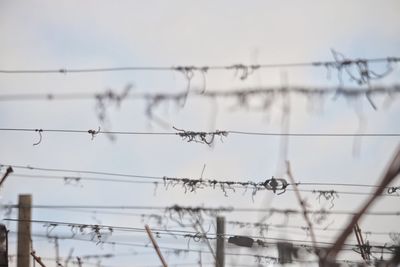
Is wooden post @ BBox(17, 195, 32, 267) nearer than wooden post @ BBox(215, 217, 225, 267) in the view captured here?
Yes

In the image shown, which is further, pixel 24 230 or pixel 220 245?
pixel 220 245

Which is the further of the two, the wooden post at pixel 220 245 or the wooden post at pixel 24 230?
the wooden post at pixel 220 245

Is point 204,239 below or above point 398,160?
above

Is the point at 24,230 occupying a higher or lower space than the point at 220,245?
higher

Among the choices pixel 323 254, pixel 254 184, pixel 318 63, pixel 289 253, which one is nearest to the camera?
pixel 323 254

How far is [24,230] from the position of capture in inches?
472

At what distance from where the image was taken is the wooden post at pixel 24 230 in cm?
1172

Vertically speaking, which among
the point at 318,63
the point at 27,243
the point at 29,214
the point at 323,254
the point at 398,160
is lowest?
the point at 323,254

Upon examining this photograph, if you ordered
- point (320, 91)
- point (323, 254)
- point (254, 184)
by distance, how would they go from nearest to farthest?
point (323, 254), point (320, 91), point (254, 184)

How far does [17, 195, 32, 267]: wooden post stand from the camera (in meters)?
11.7

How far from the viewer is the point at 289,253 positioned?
3.45 meters

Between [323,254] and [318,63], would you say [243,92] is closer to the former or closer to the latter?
[318,63]

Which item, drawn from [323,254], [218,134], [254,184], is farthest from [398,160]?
[254,184]

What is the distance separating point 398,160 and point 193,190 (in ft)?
30.3
